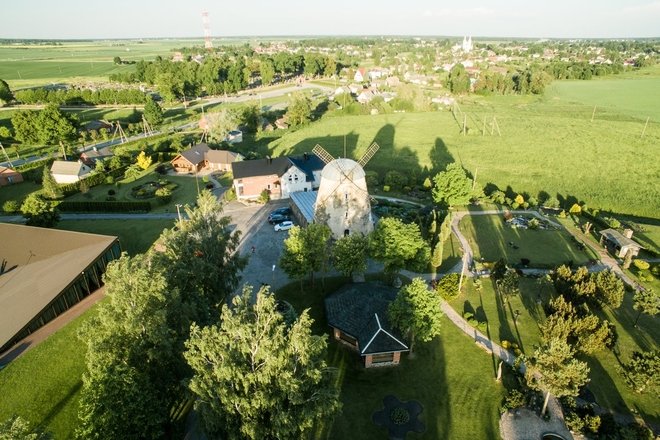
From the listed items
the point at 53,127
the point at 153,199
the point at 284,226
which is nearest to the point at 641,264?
the point at 284,226

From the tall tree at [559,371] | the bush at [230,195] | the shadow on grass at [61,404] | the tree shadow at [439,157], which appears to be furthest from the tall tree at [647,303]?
the bush at [230,195]

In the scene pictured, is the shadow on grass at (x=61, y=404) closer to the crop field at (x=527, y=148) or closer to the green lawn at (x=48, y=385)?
the green lawn at (x=48, y=385)

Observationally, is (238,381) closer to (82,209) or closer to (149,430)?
(149,430)

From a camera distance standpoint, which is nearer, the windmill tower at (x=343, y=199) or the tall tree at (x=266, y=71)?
the windmill tower at (x=343, y=199)

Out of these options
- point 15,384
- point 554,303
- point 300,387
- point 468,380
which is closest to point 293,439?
point 300,387

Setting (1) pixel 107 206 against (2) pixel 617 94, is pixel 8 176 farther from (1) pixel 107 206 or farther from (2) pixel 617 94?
(2) pixel 617 94


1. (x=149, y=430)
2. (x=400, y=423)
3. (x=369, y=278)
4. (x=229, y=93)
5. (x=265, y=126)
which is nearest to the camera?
(x=149, y=430)
